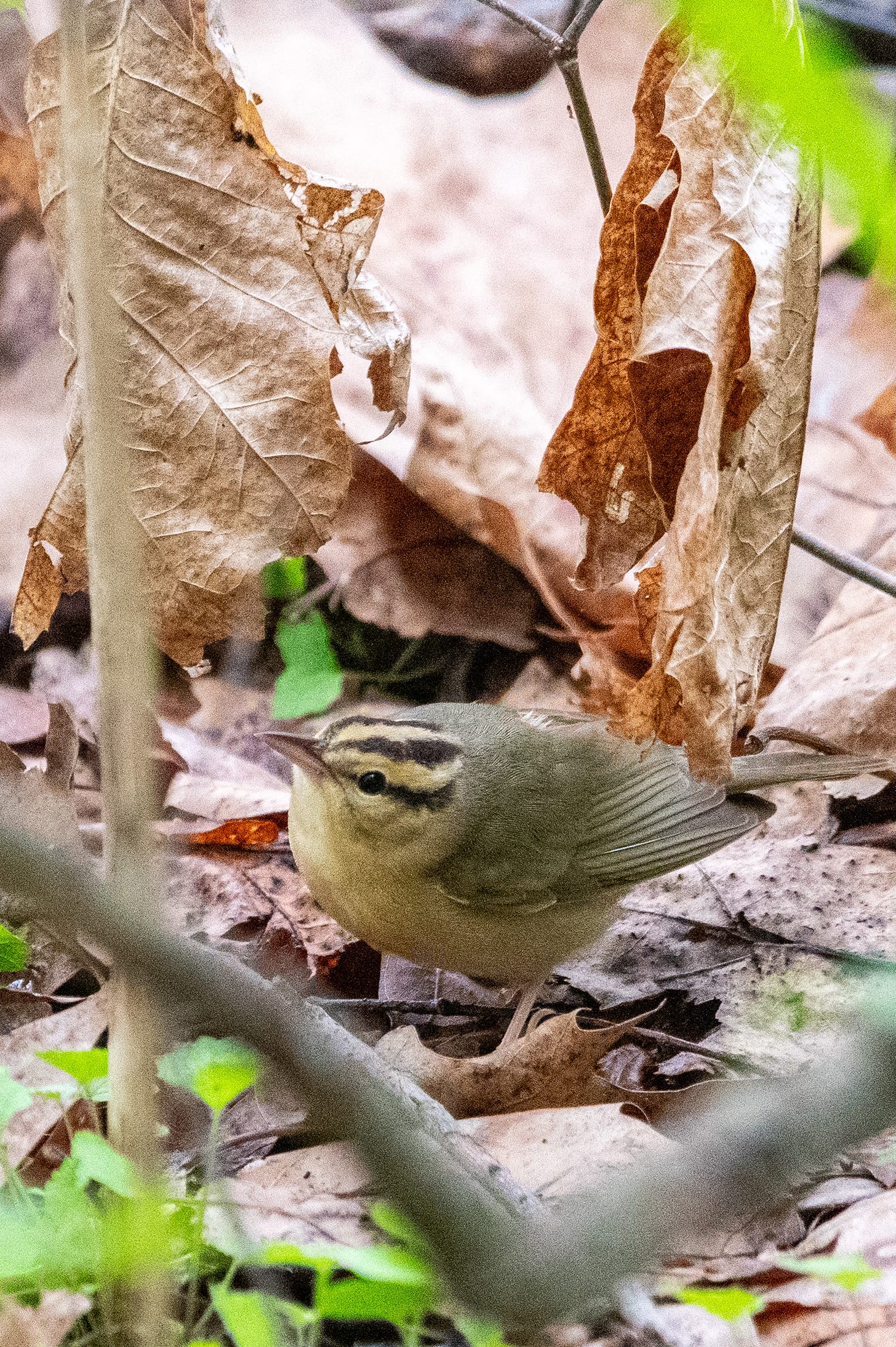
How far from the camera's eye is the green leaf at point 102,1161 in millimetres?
2047

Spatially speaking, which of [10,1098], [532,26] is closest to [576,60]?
[532,26]

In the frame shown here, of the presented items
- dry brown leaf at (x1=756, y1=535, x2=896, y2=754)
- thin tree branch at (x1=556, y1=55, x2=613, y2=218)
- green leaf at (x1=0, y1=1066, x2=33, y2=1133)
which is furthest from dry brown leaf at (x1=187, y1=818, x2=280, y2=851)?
thin tree branch at (x1=556, y1=55, x2=613, y2=218)

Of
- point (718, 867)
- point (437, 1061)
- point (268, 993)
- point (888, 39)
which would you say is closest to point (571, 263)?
point (888, 39)

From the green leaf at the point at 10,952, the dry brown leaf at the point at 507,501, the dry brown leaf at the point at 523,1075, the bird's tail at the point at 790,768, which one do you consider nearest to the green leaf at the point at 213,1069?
the green leaf at the point at 10,952

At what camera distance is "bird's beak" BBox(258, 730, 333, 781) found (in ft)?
12.5

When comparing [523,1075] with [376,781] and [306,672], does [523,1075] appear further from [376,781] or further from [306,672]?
[306,672]

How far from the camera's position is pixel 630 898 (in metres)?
4.49

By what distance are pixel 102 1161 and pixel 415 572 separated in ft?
12.6

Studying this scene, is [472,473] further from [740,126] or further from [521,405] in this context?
[740,126]

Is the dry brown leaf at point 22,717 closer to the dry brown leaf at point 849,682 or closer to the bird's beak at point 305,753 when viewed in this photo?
the bird's beak at point 305,753

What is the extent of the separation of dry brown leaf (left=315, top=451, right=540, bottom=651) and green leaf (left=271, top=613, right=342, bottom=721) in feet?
0.63

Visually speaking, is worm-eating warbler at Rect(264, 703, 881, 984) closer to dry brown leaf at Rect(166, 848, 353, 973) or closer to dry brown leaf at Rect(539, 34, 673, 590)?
dry brown leaf at Rect(166, 848, 353, 973)

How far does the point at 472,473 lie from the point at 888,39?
3845mm

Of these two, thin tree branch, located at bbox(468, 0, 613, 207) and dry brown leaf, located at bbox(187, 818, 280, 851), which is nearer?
thin tree branch, located at bbox(468, 0, 613, 207)
